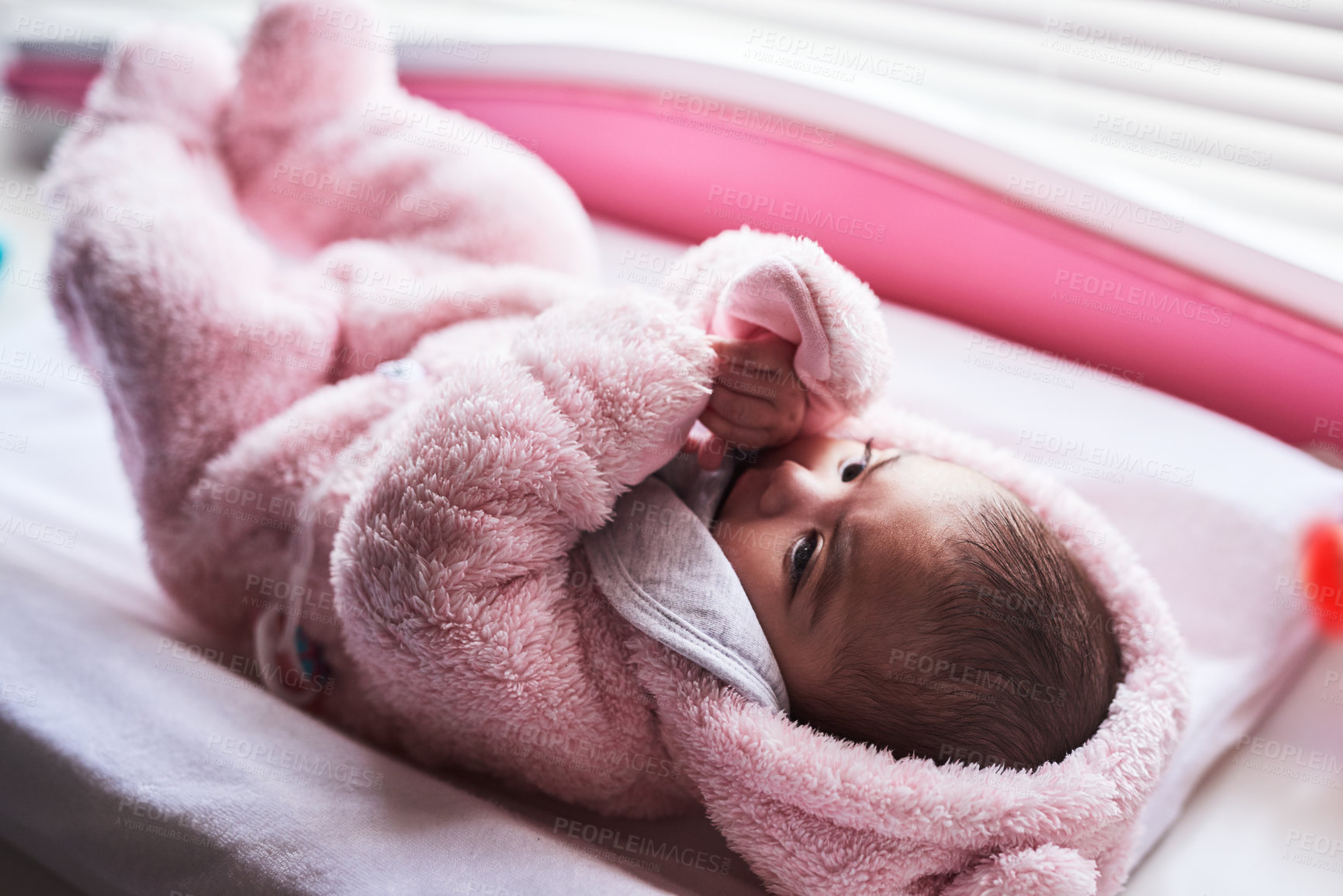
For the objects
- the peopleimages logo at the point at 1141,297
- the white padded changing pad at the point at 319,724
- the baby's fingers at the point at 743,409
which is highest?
the peopleimages logo at the point at 1141,297

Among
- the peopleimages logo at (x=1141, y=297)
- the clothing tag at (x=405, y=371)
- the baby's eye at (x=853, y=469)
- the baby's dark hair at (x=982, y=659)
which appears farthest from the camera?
the peopleimages logo at (x=1141, y=297)

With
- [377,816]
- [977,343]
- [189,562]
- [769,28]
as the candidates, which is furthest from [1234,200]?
[189,562]

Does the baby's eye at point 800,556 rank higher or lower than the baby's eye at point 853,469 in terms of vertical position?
lower

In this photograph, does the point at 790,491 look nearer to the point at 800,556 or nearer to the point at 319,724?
the point at 800,556

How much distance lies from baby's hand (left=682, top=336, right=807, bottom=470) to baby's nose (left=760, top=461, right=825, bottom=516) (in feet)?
0.15

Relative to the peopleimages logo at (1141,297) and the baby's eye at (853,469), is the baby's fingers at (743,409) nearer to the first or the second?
the baby's eye at (853,469)

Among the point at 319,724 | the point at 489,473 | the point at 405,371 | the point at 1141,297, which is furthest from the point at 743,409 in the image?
the point at 1141,297

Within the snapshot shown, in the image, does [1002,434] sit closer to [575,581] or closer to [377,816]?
[575,581]

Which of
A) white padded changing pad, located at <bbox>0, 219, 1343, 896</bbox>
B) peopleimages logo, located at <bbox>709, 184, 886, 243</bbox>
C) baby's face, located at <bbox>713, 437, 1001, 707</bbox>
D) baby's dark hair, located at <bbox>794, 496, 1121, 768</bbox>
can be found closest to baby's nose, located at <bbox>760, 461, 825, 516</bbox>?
baby's face, located at <bbox>713, 437, 1001, 707</bbox>

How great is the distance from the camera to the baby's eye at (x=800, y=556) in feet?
2.58

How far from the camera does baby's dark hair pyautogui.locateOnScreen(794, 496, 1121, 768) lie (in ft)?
2.34

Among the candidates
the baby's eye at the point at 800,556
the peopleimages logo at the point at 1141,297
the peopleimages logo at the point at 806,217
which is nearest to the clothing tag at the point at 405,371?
the baby's eye at the point at 800,556

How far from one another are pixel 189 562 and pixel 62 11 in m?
1.65

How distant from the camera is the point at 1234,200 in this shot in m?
1.21
